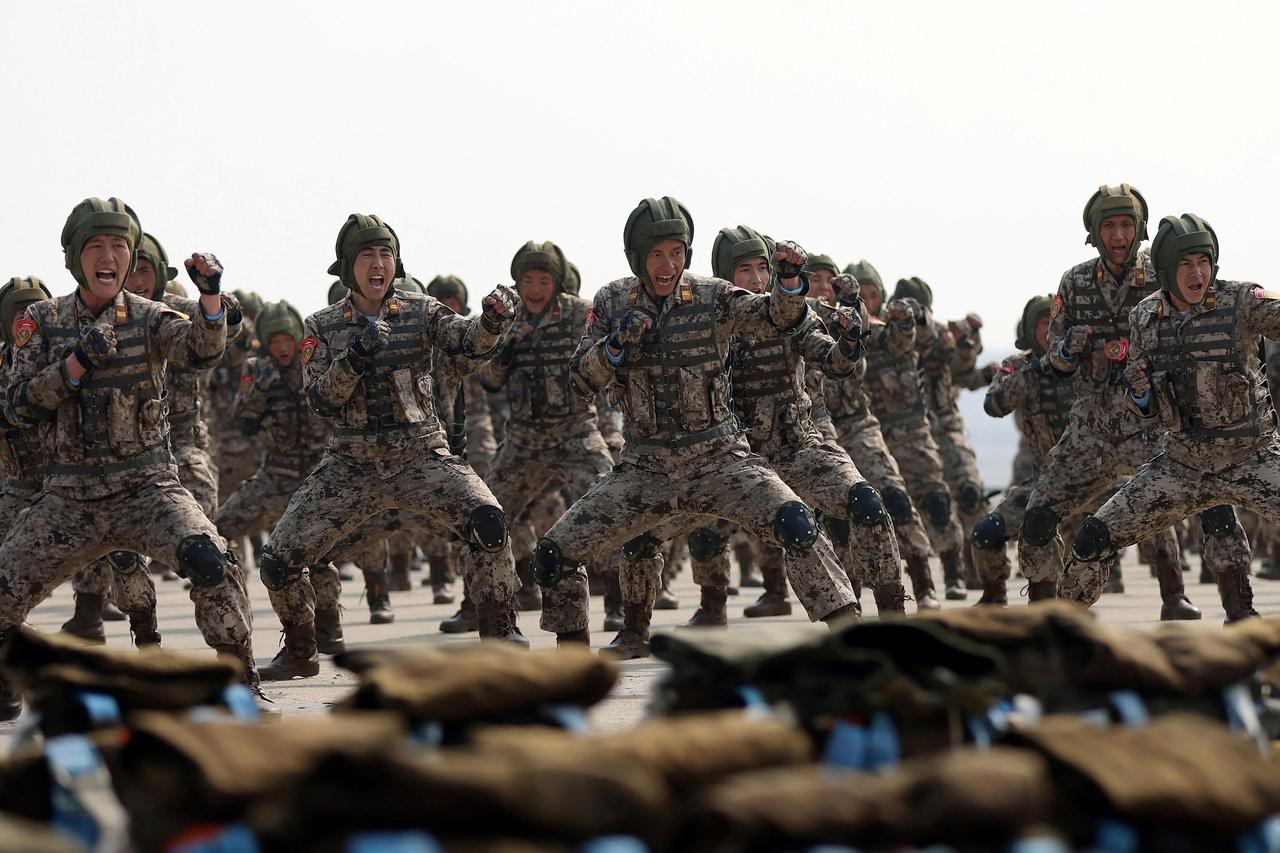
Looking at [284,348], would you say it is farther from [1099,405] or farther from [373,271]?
A: [1099,405]

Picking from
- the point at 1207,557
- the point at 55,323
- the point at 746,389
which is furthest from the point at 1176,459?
the point at 55,323

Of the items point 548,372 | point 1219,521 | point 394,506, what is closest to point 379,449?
point 394,506

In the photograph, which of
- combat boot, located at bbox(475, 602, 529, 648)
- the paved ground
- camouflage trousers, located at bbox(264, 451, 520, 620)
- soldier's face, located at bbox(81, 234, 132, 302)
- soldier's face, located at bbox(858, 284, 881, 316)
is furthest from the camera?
soldier's face, located at bbox(858, 284, 881, 316)

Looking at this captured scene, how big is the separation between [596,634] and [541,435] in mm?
1641

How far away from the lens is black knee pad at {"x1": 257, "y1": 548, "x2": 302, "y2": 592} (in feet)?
33.4

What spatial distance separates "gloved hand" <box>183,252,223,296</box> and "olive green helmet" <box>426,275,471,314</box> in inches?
319

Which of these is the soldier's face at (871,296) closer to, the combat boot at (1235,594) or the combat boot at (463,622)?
the combat boot at (463,622)

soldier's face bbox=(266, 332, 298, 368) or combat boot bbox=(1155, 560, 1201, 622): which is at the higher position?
soldier's face bbox=(266, 332, 298, 368)

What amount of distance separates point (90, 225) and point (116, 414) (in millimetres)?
903

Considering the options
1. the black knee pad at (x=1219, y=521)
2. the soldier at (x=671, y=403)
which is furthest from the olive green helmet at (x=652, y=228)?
the black knee pad at (x=1219, y=521)

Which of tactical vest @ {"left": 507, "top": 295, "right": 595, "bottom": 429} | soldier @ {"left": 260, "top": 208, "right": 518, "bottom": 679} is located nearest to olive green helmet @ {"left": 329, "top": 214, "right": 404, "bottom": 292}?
soldier @ {"left": 260, "top": 208, "right": 518, "bottom": 679}

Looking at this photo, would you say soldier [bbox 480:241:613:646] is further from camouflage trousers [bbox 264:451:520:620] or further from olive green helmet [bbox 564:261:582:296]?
camouflage trousers [bbox 264:451:520:620]

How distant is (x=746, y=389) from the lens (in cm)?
1165

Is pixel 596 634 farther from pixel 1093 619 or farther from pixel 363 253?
pixel 1093 619
